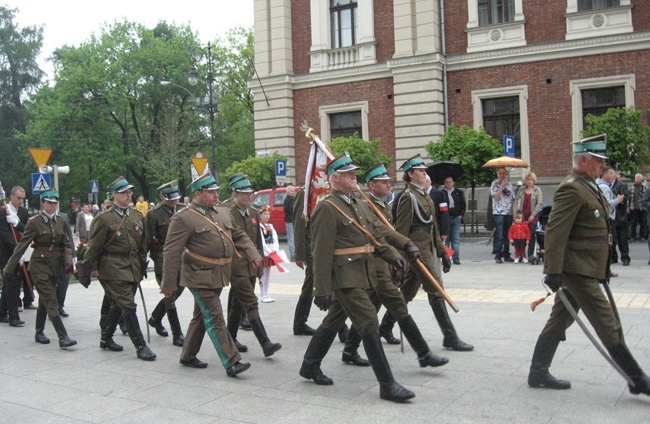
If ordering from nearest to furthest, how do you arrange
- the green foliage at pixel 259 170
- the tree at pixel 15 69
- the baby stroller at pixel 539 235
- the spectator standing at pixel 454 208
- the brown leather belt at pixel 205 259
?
the brown leather belt at pixel 205 259 < the baby stroller at pixel 539 235 < the spectator standing at pixel 454 208 < the green foliage at pixel 259 170 < the tree at pixel 15 69

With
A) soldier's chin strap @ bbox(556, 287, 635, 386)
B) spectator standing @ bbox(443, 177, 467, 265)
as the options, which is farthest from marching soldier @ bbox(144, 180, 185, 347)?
spectator standing @ bbox(443, 177, 467, 265)

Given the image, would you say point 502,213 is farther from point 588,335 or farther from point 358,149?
point 588,335

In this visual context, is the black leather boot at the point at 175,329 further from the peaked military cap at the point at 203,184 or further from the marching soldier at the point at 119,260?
the peaked military cap at the point at 203,184

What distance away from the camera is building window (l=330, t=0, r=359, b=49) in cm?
3002

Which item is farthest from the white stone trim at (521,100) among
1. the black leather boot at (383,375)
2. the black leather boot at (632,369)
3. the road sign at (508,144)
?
the black leather boot at (383,375)

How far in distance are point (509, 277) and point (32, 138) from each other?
147 ft

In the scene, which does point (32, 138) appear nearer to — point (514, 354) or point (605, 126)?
point (605, 126)

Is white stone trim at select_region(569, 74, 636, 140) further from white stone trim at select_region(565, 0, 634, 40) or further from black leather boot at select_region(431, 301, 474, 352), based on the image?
black leather boot at select_region(431, 301, 474, 352)

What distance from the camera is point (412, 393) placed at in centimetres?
576

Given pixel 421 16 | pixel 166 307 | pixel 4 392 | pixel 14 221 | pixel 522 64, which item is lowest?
pixel 4 392

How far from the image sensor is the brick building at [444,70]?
995 inches

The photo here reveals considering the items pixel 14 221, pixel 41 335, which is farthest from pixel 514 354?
pixel 14 221

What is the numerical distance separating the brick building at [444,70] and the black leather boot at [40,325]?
19738 mm

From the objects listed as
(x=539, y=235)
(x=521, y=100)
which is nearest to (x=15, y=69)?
(x=521, y=100)
